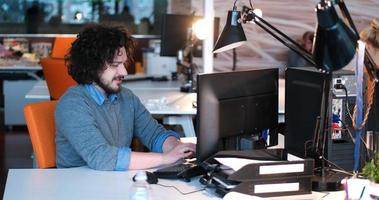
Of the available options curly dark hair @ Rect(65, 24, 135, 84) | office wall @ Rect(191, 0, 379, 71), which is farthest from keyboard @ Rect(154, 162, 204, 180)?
office wall @ Rect(191, 0, 379, 71)

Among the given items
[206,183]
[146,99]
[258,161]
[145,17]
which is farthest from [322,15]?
[145,17]

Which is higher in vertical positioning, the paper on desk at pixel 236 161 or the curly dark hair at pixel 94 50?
the curly dark hair at pixel 94 50

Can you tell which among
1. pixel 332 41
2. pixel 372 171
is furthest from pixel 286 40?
pixel 332 41

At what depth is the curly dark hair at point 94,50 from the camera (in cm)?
267

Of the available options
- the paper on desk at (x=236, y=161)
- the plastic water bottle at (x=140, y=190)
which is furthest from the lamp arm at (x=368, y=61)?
the plastic water bottle at (x=140, y=190)

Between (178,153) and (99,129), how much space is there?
34 cm

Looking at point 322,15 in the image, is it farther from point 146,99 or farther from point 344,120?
point 146,99

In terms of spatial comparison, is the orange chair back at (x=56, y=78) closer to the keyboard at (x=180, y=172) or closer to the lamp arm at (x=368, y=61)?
the keyboard at (x=180, y=172)

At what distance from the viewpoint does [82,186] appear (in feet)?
7.54

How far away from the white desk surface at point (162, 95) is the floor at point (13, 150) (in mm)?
727

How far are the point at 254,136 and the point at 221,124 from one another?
0.27 metres

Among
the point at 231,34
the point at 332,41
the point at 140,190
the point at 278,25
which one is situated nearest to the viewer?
the point at 332,41

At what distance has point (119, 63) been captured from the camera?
2695 millimetres

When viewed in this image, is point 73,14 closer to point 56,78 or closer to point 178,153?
point 56,78
